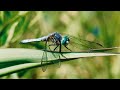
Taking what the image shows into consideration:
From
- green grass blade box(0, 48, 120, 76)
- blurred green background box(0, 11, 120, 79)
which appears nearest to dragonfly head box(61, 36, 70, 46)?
green grass blade box(0, 48, 120, 76)

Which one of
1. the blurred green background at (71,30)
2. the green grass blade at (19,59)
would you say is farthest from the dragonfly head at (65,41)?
the blurred green background at (71,30)

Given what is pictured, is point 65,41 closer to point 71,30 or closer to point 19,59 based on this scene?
point 19,59

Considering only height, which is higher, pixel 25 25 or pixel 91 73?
pixel 25 25

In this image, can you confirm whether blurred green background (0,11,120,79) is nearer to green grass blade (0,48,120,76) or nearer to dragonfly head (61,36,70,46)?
dragonfly head (61,36,70,46)

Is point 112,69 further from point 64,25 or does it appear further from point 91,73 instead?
point 64,25

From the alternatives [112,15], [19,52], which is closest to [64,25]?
[112,15]

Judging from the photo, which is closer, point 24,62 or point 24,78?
point 24,62

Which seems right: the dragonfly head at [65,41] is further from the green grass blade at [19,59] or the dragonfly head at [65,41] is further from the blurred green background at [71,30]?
the blurred green background at [71,30]

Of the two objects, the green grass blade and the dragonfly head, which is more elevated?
the dragonfly head
